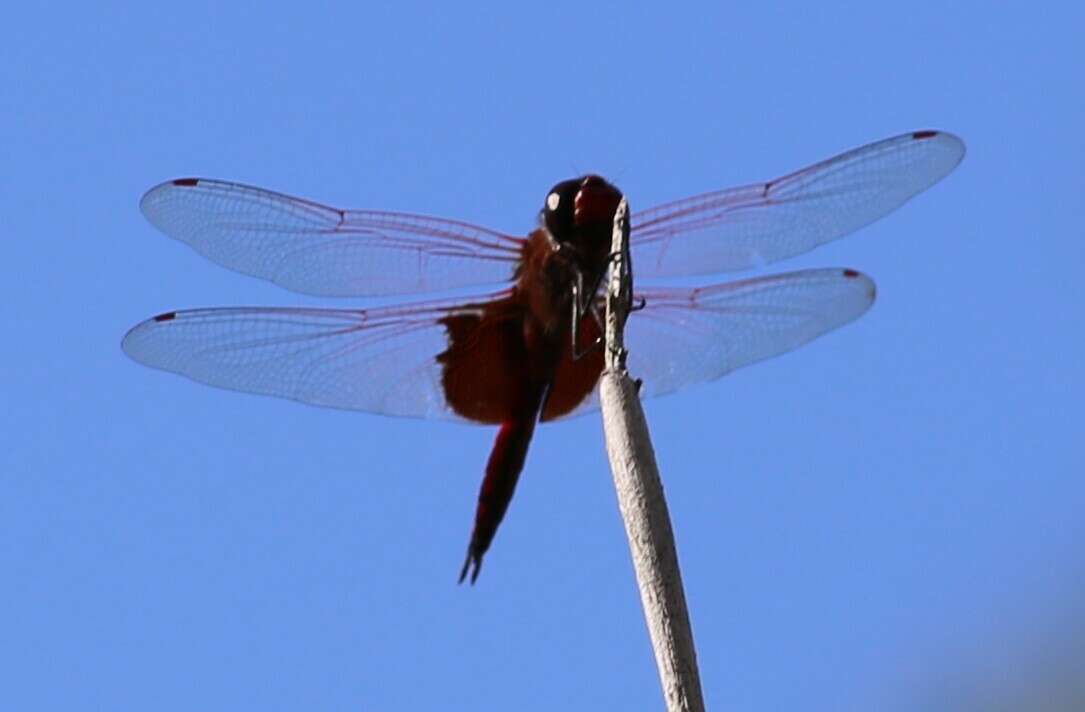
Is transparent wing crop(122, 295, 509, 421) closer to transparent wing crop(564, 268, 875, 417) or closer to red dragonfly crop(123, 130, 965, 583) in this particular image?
red dragonfly crop(123, 130, 965, 583)

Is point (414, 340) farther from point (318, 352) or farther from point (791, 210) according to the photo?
point (791, 210)

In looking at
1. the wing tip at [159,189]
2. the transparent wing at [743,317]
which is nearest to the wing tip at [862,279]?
the transparent wing at [743,317]

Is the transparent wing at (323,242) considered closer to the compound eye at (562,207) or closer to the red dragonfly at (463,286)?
the red dragonfly at (463,286)

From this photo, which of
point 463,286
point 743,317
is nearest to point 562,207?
point 463,286

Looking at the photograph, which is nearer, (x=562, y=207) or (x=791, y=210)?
(x=562, y=207)

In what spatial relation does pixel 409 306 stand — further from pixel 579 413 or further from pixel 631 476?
pixel 631 476

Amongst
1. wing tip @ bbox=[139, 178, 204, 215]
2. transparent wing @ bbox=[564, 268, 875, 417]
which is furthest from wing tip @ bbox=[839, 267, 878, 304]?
wing tip @ bbox=[139, 178, 204, 215]
